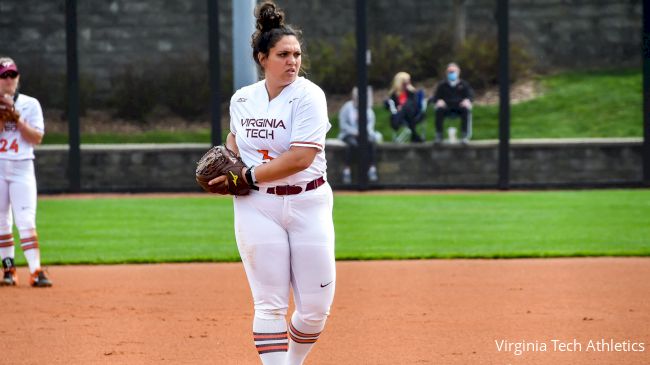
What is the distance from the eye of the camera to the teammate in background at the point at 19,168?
Result: 8.95 metres

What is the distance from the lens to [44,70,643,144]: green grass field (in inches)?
744

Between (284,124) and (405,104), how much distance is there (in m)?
14.3

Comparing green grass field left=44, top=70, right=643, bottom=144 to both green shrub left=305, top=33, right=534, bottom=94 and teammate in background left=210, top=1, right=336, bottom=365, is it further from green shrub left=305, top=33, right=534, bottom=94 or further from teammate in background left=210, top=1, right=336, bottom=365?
teammate in background left=210, top=1, right=336, bottom=365

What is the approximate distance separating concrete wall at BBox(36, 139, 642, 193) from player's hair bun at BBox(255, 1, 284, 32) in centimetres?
1353

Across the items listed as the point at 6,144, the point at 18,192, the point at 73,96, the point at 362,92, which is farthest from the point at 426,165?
the point at 6,144

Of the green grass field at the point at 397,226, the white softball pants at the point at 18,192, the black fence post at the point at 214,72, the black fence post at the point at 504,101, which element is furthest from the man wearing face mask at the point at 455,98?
the white softball pants at the point at 18,192

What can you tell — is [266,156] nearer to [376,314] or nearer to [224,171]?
[224,171]

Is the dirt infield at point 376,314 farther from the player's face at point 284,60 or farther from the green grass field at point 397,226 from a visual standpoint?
the player's face at point 284,60

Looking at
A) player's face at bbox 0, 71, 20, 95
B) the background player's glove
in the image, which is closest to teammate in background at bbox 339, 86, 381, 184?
player's face at bbox 0, 71, 20, 95

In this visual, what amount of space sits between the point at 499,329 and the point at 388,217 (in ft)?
25.1

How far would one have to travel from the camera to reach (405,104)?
1928cm

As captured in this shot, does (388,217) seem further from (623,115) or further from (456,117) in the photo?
(623,115)

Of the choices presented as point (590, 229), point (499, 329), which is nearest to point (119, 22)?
point (590, 229)

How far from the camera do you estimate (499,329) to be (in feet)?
23.7
